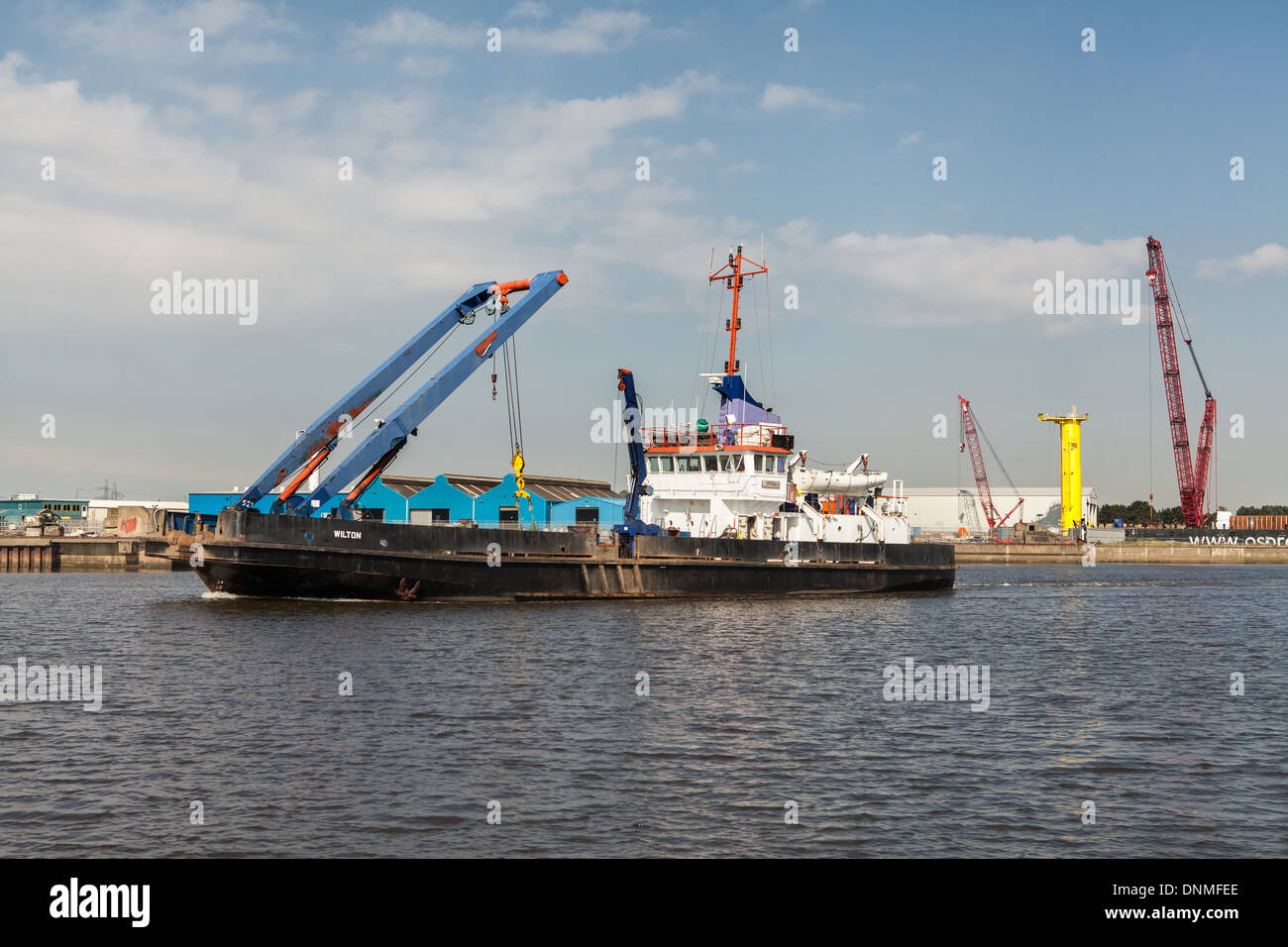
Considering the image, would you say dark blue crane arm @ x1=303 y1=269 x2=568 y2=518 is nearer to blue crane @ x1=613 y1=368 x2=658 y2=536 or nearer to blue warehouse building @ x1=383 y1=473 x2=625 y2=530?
blue crane @ x1=613 y1=368 x2=658 y2=536

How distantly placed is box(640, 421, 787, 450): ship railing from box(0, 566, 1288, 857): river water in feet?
45.8

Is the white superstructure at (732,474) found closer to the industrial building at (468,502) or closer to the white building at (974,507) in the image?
the industrial building at (468,502)

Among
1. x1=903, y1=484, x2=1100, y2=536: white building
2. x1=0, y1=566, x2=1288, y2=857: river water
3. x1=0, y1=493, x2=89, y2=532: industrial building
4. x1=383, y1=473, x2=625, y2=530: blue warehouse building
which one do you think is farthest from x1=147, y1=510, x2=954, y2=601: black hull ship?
x1=903, y1=484, x2=1100, y2=536: white building

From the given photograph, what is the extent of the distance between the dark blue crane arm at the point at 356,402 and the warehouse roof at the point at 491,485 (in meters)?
31.4

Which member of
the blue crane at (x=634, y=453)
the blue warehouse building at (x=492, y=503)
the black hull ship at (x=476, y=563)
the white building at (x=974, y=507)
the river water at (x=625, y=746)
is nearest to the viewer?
the river water at (x=625, y=746)

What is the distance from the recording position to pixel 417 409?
116 ft

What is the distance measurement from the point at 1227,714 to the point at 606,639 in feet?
44.5

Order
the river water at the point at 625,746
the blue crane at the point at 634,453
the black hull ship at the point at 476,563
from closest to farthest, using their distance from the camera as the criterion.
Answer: the river water at the point at 625,746, the black hull ship at the point at 476,563, the blue crane at the point at 634,453

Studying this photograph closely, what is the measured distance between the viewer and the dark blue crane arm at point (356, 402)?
3278cm

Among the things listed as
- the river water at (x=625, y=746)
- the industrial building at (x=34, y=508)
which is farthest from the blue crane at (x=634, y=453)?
the industrial building at (x=34, y=508)

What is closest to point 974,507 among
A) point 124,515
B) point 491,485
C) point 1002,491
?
point 1002,491

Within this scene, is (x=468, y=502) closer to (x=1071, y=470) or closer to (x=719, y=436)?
(x=719, y=436)
